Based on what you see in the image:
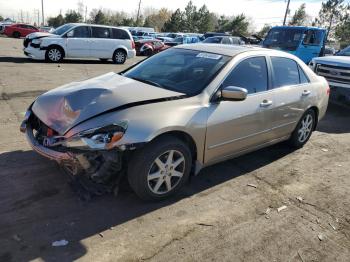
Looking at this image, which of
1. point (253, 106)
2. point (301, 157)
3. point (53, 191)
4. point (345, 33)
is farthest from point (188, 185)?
point (345, 33)

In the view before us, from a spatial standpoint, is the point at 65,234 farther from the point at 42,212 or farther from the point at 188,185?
the point at 188,185

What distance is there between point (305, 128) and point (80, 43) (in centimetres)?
1226

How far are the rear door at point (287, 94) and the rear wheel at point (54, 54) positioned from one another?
12.1m

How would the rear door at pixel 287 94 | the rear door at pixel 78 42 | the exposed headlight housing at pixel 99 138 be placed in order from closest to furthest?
the exposed headlight housing at pixel 99 138
the rear door at pixel 287 94
the rear door at pixel 78 42

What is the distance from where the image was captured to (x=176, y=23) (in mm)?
67938

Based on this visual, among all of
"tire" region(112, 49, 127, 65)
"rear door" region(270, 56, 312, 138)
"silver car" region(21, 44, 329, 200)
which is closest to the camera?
"silver car" region(21, 44, 329, 200)

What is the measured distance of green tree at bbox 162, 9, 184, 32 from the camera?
67.9m

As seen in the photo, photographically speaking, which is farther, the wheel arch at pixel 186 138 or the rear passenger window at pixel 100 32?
the rear passenger window at pixel 100 32

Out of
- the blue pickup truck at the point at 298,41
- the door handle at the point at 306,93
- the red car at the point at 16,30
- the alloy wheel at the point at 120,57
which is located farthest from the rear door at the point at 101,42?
the red car at the point at 16,30

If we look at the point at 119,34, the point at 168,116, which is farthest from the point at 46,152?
the point at 119,34

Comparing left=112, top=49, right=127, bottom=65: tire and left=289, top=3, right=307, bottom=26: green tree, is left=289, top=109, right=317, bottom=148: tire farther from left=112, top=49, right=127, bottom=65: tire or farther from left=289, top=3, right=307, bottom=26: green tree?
left=289, top=3, right=307, bottom=26: green tree

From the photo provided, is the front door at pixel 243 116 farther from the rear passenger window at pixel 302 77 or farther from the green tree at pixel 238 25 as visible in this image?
the green tree at pixel 238 25

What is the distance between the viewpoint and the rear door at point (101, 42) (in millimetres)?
16469

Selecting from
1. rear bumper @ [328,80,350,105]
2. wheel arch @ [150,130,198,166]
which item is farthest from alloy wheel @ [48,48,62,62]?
wheel arch @ [150,130,198,166]
